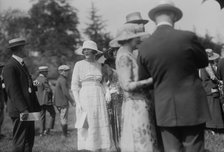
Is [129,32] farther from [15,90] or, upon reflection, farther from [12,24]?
[12,24]

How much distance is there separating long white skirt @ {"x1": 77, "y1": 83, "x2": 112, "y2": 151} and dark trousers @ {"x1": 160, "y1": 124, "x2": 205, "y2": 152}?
2.65 metres

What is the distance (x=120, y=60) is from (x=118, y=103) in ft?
7.44

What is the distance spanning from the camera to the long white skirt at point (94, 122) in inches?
235

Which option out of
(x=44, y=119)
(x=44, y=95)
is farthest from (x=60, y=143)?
(x=44, y=95)

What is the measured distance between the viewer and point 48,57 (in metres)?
49.9

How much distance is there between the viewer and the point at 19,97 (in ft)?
16.3

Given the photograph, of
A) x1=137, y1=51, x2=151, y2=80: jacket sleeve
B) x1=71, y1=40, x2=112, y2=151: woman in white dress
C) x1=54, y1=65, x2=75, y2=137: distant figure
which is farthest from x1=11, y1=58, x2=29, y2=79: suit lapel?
x1=54, y1=65, x2=75, y2=137: distant figure

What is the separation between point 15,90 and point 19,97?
11cm

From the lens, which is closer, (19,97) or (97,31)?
(19,97)

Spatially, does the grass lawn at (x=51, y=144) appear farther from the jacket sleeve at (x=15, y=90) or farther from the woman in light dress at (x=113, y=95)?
the jacket sleeve at (x=15, y=90)

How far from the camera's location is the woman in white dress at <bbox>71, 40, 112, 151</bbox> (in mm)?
5980

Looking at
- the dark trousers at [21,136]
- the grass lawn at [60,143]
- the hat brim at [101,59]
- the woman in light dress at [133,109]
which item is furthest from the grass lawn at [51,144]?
the woman in light dress at [133,109]

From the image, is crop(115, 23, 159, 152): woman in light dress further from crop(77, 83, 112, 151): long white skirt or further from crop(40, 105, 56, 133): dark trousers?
crop(40, 105, 56, 133): dark trousers

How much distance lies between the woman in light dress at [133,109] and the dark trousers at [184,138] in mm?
459
